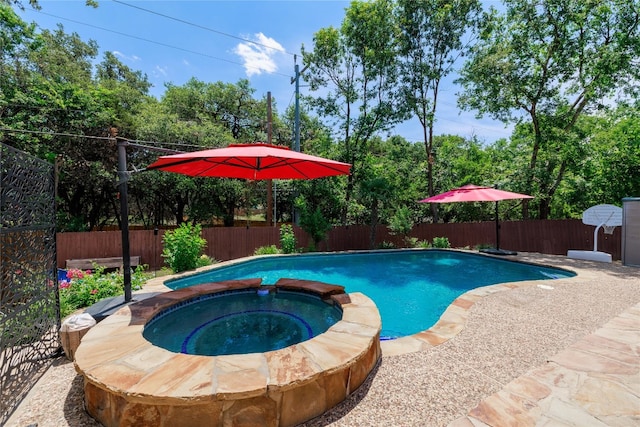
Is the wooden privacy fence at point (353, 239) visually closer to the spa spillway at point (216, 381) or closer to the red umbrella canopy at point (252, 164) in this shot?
the red umbrella canopy at point (252, 164)

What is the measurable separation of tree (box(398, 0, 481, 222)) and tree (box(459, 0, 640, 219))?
790 mm

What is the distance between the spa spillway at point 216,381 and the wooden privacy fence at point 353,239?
25.5 feet

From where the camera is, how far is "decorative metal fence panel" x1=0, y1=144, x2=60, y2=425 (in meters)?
2.24

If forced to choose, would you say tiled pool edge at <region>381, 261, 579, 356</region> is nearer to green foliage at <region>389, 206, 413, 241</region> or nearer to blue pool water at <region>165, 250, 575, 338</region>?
blue pool water at <region>165, 250, 575, 338</region>

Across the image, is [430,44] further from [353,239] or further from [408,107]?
[353,239]

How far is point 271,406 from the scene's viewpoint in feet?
6.07

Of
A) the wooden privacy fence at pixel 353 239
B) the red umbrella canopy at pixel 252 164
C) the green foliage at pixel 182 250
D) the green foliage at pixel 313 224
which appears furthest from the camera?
the green foliage at pixel 313 224

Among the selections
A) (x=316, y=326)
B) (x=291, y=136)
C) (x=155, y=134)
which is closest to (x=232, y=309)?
(x=316, y=326)

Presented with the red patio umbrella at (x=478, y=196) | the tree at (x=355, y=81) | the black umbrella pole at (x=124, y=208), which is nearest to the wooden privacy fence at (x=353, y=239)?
the tree at (x=355, y=81)

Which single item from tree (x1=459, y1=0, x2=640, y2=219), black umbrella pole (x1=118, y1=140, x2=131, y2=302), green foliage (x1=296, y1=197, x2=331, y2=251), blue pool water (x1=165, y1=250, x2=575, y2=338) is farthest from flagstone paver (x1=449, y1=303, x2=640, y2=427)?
tree (x1=459, y1=0, x2=640, y2=219)

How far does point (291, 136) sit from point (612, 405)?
19419mm

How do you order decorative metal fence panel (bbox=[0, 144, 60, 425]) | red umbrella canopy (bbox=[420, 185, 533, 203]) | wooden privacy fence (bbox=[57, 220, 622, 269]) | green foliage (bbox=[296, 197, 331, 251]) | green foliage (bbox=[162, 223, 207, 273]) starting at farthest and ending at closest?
1. green foliage (bbox=[296, 197, 331, 251])
2. wooden privacy fence (bbox=[57, 220, 622, 269])
3. red umbrella canopy (bbox=[420, 185, 533, 203])
4. green foliage (bbox=[162, 223, 207, 273])
5. decorative metal fence panel (bbox=[0, 144, 60, 425])

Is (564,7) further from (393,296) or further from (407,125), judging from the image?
(393,296)

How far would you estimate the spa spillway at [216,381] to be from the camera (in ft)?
5.73
